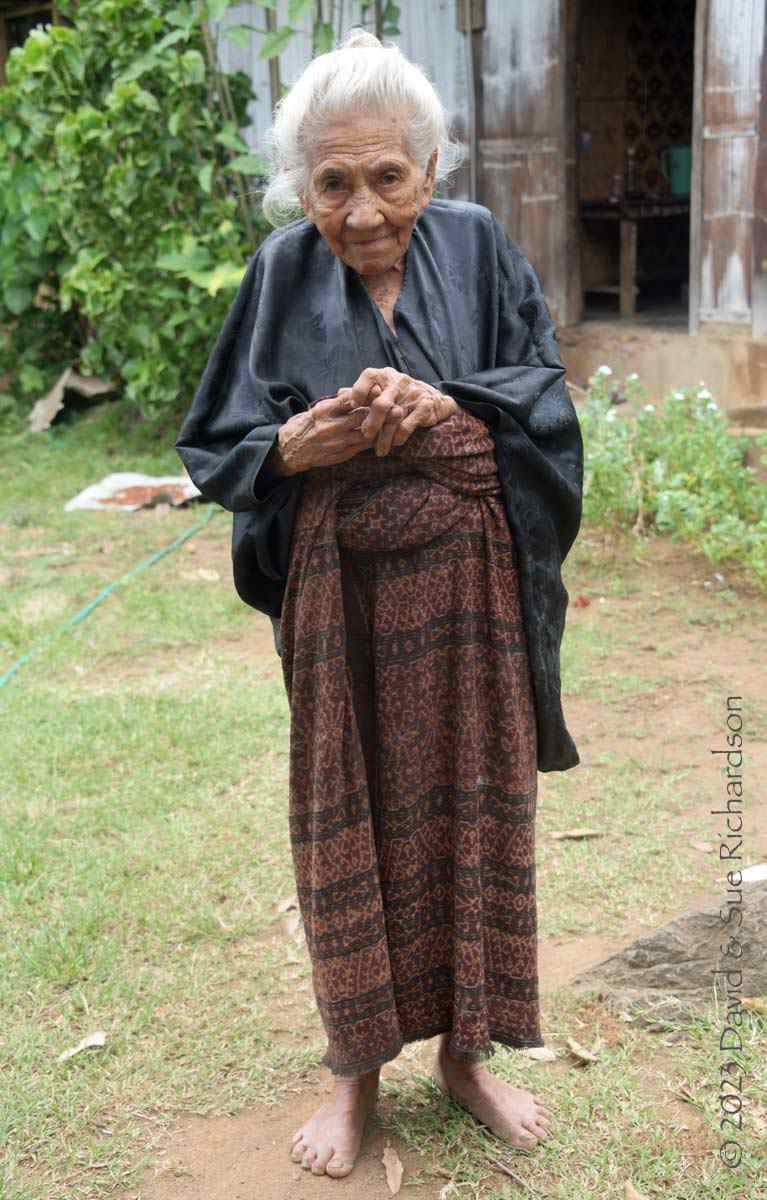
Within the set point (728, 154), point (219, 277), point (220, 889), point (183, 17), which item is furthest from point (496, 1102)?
point (183, 17)

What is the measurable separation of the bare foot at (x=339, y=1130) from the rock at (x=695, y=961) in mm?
685

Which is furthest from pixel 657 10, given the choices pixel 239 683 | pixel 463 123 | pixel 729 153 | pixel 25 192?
pixel 239 683

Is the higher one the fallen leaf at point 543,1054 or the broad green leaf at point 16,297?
the broad green leaf at point 16,297

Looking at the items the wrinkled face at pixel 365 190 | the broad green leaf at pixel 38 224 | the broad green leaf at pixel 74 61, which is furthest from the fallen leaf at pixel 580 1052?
the broad green leaf at pixel 38 224

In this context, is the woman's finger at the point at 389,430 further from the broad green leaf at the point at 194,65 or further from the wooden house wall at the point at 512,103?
the broad green leaf at the point at 194,65

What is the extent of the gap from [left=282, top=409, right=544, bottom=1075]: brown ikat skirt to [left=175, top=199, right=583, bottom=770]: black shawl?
0.15ft

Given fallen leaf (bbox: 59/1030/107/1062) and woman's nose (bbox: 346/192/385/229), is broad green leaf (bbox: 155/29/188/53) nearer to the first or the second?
woman's nose (bbox: 346/192/385/229)

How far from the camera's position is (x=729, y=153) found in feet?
20.0

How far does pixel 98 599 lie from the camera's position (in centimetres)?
547

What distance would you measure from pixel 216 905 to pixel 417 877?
1.24 m

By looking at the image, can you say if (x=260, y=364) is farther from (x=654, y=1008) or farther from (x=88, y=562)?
(x=88, y=562)

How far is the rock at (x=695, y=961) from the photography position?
2705mm

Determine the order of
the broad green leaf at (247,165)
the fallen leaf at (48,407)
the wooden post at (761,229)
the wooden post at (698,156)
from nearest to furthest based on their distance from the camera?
the wooden post at (761,229) → the wooden post at (698,156) → the broad green leaf at (247,165) → the fallen leaf at (48,407)

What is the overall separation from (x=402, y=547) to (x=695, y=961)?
1.33m
